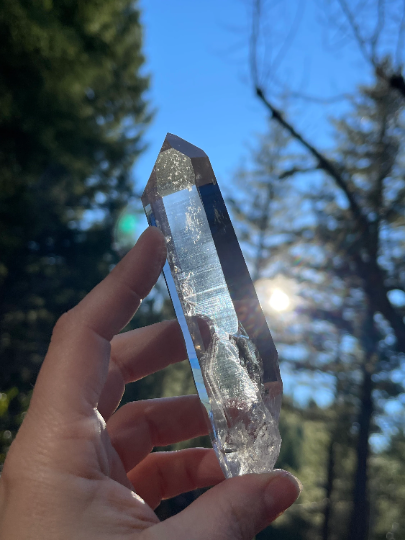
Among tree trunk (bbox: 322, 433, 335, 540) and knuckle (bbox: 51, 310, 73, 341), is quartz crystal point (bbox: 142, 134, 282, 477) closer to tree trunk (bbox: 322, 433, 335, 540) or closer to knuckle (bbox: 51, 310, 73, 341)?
knuckle (bbox: 51, 310, 73, 341)

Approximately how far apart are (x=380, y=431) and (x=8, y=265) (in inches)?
348

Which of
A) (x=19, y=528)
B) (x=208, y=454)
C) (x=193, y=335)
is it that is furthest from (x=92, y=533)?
(x=208, y=454)

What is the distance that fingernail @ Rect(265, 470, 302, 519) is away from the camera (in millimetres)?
868

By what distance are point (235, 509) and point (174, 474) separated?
662 mm

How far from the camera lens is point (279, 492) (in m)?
0.87

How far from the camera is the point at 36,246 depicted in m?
8.75

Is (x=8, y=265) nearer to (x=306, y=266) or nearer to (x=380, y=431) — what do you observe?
(x=306, y=266)

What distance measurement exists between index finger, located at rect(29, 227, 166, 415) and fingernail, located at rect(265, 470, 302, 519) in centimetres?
50

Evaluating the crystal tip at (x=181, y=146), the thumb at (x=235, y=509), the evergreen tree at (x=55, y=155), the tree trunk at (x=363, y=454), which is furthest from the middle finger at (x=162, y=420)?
the tree trunk at (x=363, y=454)

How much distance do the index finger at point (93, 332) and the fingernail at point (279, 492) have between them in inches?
19.8

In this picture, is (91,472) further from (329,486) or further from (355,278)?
(329,486)

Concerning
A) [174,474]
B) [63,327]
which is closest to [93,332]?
[63,327]

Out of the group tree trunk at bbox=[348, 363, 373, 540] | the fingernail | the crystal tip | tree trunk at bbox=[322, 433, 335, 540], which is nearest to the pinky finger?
the fingernail

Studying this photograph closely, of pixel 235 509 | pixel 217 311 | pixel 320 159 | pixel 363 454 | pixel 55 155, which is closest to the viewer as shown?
pixel 235 509
